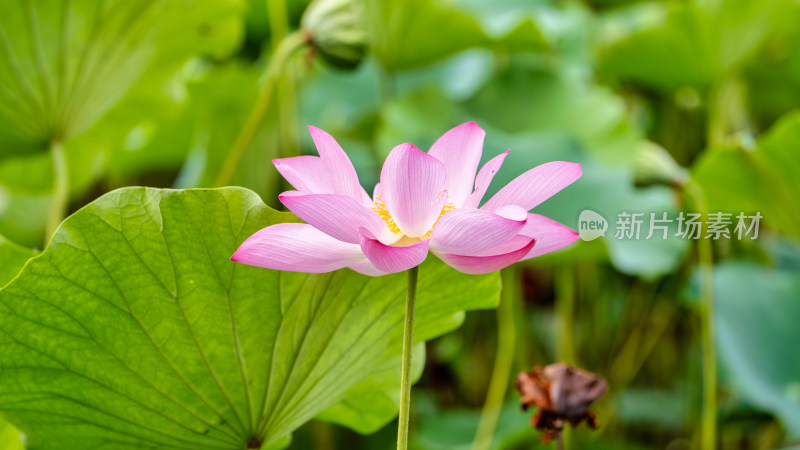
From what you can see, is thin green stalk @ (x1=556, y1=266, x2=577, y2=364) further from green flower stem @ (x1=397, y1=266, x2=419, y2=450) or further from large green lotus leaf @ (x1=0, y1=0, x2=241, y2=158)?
green flower stem @ (x1=397, y1=266, x2=419, y2=450)

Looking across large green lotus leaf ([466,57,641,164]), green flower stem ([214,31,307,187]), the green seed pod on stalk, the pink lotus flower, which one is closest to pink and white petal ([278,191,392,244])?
the pink lotus flower

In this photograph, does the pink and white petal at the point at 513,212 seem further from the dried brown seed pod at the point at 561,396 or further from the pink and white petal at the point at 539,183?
the dried brown seed pod at the point at 561,396

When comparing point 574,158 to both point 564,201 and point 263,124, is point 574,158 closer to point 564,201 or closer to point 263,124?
point 564,201

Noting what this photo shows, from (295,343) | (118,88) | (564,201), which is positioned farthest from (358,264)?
(564,201)

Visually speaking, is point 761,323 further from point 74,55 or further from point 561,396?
point 74,55

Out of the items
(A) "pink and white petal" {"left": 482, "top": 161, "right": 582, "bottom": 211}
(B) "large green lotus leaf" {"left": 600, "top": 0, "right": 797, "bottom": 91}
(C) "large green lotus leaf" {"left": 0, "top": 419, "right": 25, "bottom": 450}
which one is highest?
(B) "large green lotus leaf" {"left": 600, "top": 0, "right": 797, "bottom": 91}
